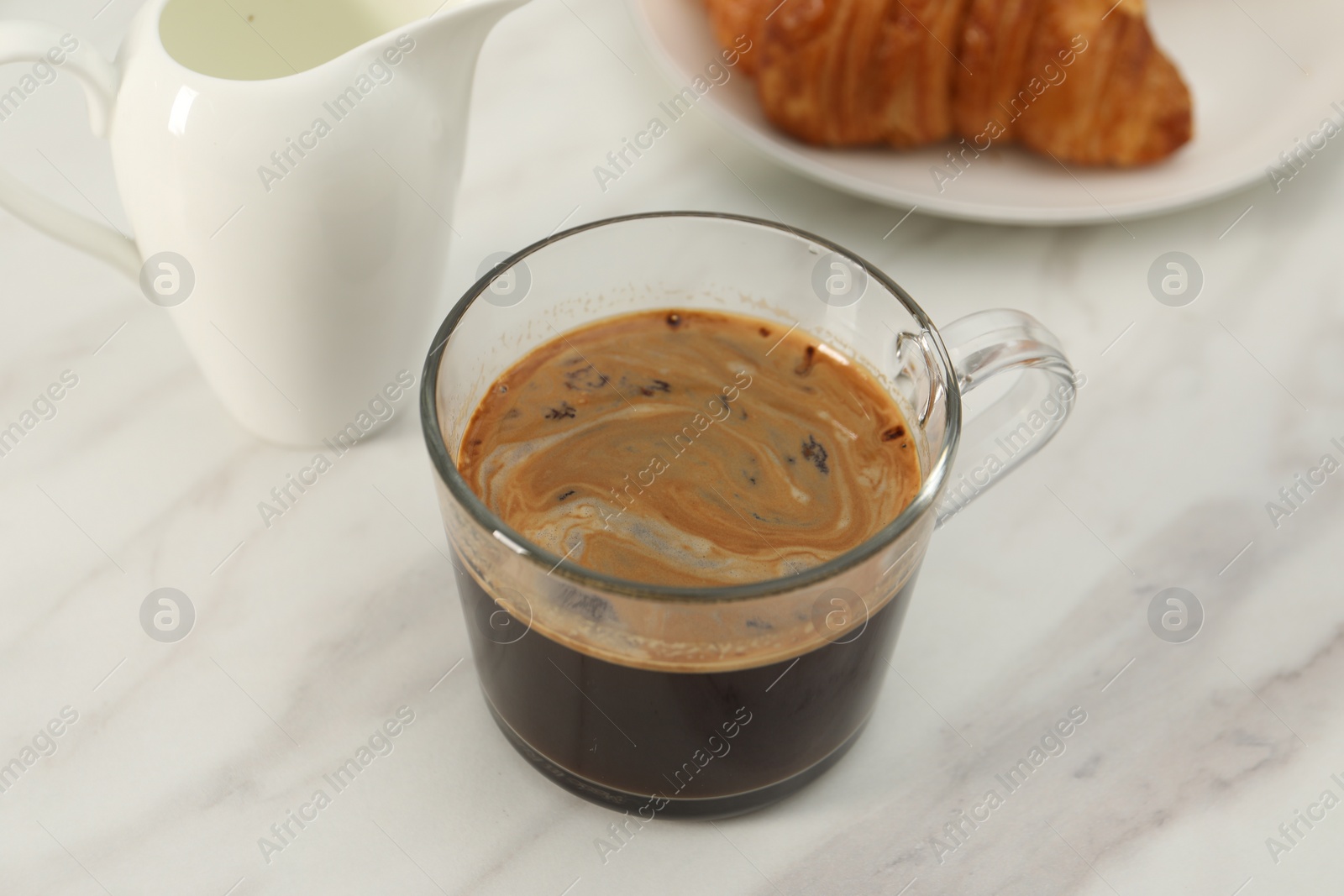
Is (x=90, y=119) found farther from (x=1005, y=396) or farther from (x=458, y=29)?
(x=1005, y=396)

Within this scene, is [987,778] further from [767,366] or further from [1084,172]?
[1084,172]

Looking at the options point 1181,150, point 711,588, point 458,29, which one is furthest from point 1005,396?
point 1181,150

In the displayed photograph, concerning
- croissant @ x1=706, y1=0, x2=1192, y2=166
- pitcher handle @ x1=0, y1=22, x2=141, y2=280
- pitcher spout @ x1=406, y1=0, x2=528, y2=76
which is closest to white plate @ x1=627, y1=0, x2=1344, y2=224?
croissant @ x1=706, y1=0, x2=1192, y2=166

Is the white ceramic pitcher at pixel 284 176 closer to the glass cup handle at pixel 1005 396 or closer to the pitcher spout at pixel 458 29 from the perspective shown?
the pitcher spout at pixel 458 29

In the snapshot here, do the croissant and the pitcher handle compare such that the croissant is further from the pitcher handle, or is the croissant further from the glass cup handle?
the pitcher handle

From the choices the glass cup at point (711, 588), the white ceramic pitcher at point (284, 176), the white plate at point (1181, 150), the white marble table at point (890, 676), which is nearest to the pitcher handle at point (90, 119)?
the white ceramic pitcher at point (284, 176)

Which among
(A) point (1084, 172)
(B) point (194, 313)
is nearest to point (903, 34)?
(A) point (1084, 172)

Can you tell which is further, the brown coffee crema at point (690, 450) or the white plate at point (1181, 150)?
the white plate at point (1181, 150)
